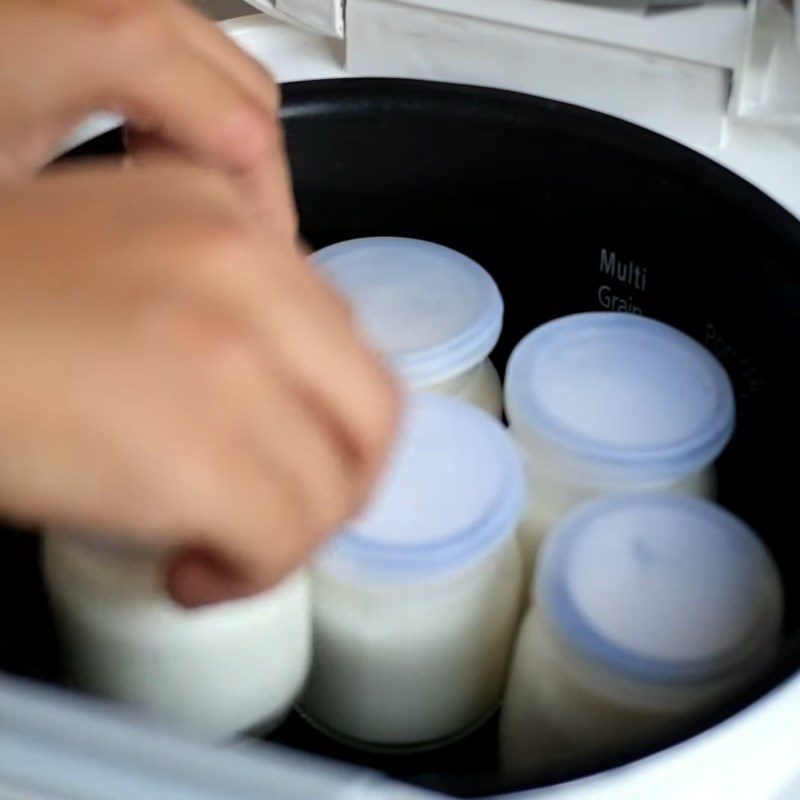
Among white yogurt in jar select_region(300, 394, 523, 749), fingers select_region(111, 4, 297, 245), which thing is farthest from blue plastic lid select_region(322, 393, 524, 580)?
fingers select_region(111, 4, 297, 245)

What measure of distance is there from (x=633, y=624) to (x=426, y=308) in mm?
219

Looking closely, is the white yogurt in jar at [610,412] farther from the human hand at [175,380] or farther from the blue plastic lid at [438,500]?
the human hand at [175,380]

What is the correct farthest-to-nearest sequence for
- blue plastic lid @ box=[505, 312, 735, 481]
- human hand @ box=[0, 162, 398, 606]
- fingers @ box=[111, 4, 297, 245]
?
blue plastic lid @ box=[505, 312, 735, 481] → fingers @ box=[111, 4, 297, 245] → human hand @ box=[0, 162, 398, 606]

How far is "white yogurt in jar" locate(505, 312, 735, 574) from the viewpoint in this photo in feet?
1.65

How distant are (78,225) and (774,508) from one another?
386mm

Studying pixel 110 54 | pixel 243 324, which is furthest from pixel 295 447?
pixel 110 54

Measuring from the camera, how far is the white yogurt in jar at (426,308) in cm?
55

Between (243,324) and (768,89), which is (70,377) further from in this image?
(768,89)

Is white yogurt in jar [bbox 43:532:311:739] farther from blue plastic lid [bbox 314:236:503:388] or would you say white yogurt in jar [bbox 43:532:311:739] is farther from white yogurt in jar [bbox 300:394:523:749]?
blue plastic lid [bbox 314:236:503:388]

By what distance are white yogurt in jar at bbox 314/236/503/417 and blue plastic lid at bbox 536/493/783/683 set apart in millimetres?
117

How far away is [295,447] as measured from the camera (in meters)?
0.27

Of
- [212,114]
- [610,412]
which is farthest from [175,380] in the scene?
→ [610,412]

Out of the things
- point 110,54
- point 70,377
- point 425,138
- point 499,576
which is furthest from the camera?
point 425,138

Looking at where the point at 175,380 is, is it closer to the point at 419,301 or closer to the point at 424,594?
the point at 424,594
